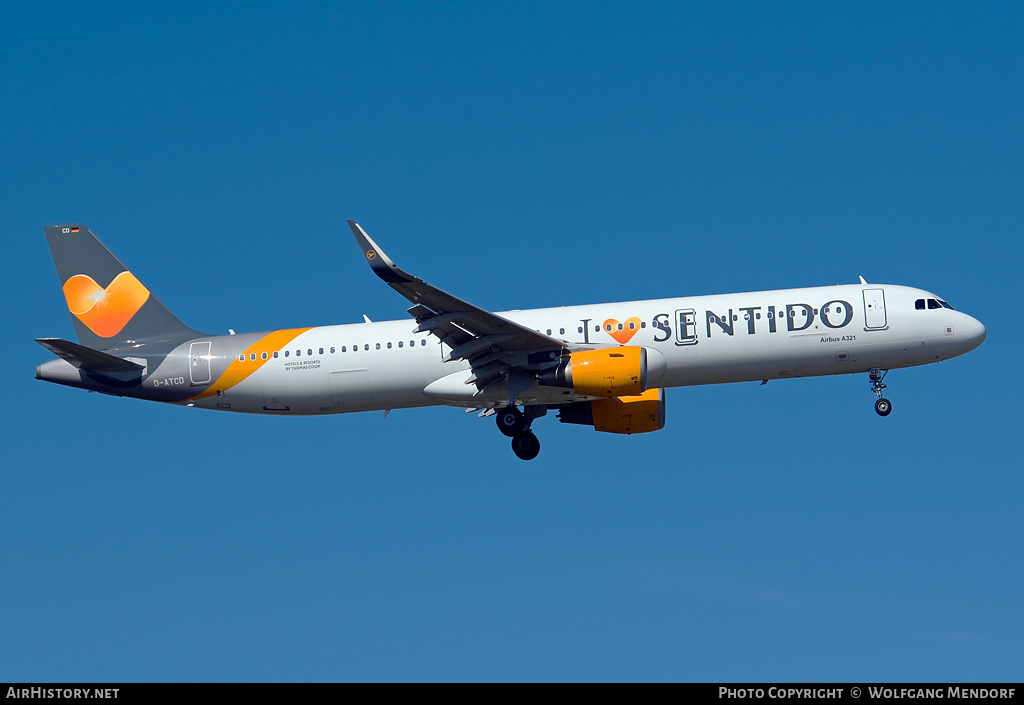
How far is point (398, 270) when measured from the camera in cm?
3238

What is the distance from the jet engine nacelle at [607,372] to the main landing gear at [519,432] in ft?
11.5

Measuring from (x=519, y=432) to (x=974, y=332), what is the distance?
49.2 ft

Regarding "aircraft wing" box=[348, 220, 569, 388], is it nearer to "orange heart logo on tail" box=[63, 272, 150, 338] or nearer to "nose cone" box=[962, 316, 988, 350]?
"orange heart logo on tail" box=[63, 272, 150, 338]

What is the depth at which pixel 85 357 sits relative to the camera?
38.2 meters

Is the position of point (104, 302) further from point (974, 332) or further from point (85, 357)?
point (974, 332)

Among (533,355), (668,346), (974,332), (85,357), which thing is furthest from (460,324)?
(974,332)

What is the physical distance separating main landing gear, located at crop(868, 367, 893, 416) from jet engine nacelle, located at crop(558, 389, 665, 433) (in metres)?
6.99

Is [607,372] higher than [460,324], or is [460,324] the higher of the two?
[460,324]

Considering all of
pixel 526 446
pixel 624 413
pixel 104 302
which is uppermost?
pixel 104 302

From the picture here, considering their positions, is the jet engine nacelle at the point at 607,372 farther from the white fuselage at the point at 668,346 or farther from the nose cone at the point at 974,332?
the nose cone at the point at 974,332

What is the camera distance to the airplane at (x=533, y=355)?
36.3 meters
